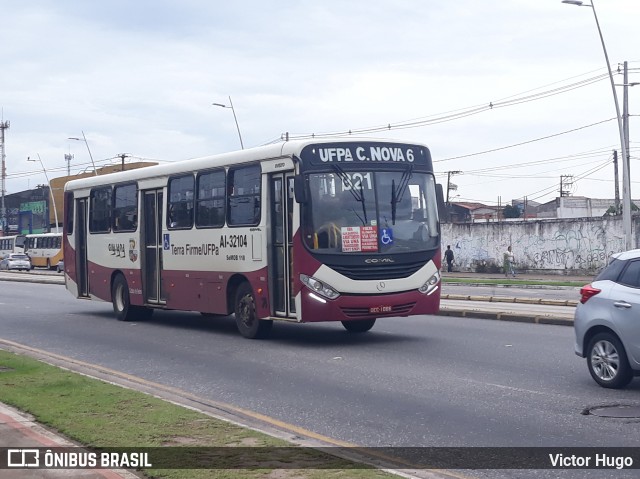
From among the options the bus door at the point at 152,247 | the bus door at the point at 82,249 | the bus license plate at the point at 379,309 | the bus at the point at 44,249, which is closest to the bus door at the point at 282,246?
the bus license plate at the point at 379,309

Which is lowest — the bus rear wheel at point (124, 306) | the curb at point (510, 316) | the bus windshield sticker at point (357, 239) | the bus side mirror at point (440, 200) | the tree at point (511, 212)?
the curb at point (510, 316)

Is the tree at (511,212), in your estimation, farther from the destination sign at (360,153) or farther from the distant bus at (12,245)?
the destination sign at (360,153)

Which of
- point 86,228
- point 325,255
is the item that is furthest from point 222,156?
point 86,228

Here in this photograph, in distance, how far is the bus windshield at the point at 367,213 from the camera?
15227 mm

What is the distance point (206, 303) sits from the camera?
18125mm

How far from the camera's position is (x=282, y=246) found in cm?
1582

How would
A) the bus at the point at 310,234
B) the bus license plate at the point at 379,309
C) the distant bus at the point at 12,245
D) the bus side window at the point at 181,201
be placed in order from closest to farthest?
1. the bus at the point at 310,234
2. the bus license plate at the point at 379,309
3. the bus side window at the point at 181,201
4. the distant bus at the point at 12,245

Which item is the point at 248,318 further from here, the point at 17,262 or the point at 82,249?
the point at 17,262

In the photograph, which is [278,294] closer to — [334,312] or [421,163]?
[334,312]

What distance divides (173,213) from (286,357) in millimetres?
5950

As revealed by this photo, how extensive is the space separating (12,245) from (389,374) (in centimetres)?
7538

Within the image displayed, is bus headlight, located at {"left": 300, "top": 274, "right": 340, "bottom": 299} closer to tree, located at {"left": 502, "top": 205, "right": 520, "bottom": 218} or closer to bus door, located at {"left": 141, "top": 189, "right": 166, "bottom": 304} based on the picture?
bus door, located at {"left": 141, "top": 189, "right": 166, "bottom": 304}

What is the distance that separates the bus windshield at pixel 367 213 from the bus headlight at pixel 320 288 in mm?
490

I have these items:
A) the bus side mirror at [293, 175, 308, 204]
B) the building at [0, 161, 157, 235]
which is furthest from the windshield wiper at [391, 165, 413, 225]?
the building at [0, 161, 157, 235]
